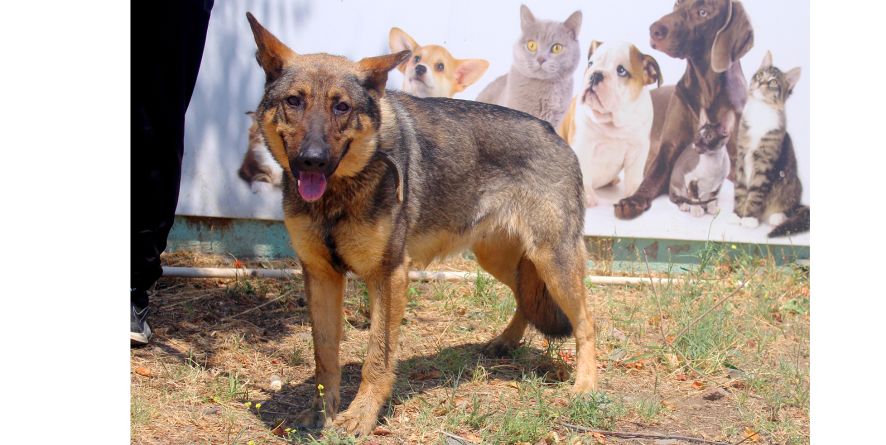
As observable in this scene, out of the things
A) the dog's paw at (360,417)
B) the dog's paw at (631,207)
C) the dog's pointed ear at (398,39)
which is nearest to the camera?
the dog's paw at (360,417)

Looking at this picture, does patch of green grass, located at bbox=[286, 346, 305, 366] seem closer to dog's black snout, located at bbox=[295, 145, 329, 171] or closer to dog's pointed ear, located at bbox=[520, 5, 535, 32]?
dog's black snout, located at bbox=[295, 145, 329, 171]

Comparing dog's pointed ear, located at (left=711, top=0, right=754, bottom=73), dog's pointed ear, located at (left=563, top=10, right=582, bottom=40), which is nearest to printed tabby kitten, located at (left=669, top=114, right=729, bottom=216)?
dog's pointed ear, located at (left=711, top=0, right=754, bottom=73)

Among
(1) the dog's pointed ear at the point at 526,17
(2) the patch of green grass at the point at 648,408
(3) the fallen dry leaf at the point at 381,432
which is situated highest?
(1) the dog's pointed ear at the point at 526,17

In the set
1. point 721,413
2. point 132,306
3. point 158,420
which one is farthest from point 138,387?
point 721,413

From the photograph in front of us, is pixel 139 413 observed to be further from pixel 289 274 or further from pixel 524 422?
pixel 289 274

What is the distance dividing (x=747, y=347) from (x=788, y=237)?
2.08 meters

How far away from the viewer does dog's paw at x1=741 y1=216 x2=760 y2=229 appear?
7598mm

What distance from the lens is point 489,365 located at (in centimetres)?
552

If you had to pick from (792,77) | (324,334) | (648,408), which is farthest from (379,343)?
(792,77)

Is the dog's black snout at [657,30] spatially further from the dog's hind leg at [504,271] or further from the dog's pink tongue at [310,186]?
the dog's pink tongue at [310,186]

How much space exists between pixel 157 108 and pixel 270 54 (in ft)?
4.15

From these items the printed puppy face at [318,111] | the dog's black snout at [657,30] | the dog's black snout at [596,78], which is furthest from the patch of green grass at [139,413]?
the dog's black snout at [657,30]

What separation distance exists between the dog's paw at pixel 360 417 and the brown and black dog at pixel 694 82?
12.8ft

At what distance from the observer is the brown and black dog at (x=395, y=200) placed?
4.02m
